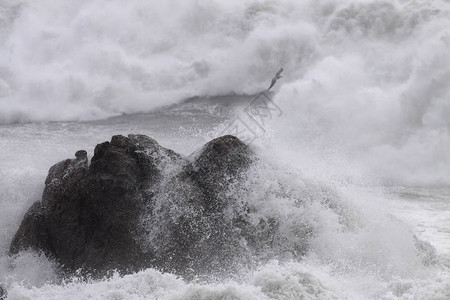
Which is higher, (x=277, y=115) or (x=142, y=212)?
(x=277, y=115)

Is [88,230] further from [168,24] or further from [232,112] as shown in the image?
[168,24]

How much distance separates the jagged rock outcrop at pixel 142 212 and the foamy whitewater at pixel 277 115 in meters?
0.24

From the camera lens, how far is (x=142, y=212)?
Result: 6484mm

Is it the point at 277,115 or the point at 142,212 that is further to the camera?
the point at 277,115

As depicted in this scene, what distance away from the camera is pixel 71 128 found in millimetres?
13391

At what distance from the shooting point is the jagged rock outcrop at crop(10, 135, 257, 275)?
6.28m

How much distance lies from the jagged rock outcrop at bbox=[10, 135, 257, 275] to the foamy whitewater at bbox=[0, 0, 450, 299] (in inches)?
9.5

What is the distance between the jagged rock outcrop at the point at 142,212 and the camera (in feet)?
20.6

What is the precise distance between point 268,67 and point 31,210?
10042mm

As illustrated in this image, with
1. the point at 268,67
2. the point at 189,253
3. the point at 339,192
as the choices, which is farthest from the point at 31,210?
the point at 268,67

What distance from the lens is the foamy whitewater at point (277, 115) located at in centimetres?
625

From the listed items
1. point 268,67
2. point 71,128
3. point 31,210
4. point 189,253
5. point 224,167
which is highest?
point 268,67

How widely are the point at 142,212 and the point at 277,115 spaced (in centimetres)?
664

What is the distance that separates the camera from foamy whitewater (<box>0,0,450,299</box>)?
625 centimetres
